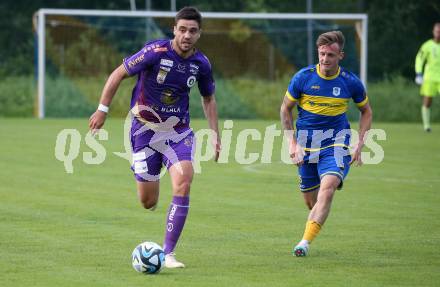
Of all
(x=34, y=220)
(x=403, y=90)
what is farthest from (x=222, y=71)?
(x=34, y=220)

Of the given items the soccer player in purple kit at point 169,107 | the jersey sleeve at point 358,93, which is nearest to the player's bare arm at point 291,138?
the jersey sleeve at point 358,93

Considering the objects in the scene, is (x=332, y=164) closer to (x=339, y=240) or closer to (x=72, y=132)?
(x=339, y=240)

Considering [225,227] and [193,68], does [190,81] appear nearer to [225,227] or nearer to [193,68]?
[193,68]

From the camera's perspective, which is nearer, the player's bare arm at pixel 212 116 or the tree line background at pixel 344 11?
the player's bare arm at pixel 212 116

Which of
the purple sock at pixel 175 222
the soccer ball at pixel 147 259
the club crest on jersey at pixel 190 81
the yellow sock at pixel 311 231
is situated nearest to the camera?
the soccer ball at pixel 147 259

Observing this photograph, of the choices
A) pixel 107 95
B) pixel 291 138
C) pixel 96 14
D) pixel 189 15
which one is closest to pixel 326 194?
pixel 291 138

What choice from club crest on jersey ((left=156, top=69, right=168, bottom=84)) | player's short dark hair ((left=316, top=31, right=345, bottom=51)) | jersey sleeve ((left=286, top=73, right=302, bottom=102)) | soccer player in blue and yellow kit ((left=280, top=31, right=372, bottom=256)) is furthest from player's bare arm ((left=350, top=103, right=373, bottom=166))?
club crest on jersey ((left=156, top=69, right=168, bottom=84))

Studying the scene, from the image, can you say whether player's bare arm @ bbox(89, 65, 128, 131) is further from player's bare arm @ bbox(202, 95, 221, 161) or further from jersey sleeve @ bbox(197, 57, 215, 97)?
player's bare arm @ bbox(202, 95, 221, 161)

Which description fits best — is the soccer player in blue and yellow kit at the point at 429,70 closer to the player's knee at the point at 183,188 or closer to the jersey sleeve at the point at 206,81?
the jersey sleeve at the point at 206,81

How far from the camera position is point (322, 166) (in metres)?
9.81

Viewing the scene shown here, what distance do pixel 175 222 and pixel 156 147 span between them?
0.78 meters

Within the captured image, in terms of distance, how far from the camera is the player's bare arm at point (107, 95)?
28.3 ft

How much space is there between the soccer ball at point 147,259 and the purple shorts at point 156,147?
3.14 feet

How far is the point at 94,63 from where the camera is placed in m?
32.7
